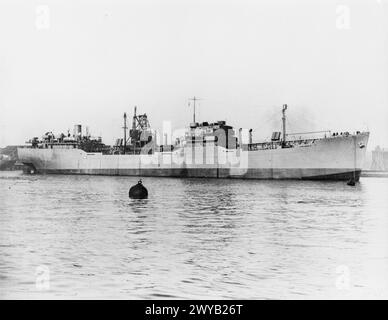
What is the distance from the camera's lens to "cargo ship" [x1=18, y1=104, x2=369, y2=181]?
1951 inches

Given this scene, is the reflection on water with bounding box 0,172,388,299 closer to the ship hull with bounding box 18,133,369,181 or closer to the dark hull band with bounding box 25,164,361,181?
the ship hull with bounding box 18,133,369,181

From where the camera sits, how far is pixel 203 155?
2410 inches

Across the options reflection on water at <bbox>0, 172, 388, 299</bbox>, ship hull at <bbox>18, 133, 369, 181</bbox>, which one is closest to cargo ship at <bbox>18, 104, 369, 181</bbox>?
ship hull at <bbox>18, 133, 369, 181</bbox>

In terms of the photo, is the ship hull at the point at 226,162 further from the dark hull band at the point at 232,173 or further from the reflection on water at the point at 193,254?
the reflection on water at the point at 193,254

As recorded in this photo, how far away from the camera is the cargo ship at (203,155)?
49562 millimetres

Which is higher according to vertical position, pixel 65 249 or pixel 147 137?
pixel 147 137

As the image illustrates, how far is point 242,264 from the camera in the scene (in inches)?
416

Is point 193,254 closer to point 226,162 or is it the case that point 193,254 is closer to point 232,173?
point 226,162

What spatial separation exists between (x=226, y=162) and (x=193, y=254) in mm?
48667

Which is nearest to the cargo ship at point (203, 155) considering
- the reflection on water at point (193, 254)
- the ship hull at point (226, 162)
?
the ship hull at point (226, 162)

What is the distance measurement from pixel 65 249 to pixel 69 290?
4.18m

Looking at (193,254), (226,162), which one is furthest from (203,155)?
(193,254)
